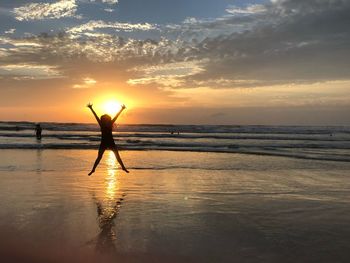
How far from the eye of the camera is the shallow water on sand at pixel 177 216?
6.41m

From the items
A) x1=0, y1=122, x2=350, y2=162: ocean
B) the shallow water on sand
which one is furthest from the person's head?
x1=0, y1=122, x2=350, y2=162: ocean

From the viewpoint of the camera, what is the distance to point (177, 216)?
27.8ft

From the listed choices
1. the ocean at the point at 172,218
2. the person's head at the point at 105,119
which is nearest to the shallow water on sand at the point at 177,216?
the ocean at the point at 172,218

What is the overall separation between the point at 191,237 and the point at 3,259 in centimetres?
286

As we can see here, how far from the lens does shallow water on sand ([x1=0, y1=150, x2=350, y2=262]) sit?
641 centimetres

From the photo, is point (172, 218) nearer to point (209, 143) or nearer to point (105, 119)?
point (105, 119)

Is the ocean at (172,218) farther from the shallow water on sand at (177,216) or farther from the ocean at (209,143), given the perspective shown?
the ocean at (209,143)

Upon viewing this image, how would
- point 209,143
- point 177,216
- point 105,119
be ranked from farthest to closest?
point 209,143
point 105,119
point 177,216

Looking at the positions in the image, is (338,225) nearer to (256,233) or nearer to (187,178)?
(256,233)

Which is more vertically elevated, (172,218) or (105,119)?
(105,119)

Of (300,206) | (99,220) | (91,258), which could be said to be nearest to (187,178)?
(300,206)

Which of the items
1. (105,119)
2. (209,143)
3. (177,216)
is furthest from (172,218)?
(209,143)

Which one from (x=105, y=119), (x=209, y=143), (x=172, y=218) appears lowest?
(x=172, y=218)

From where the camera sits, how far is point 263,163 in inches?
798
